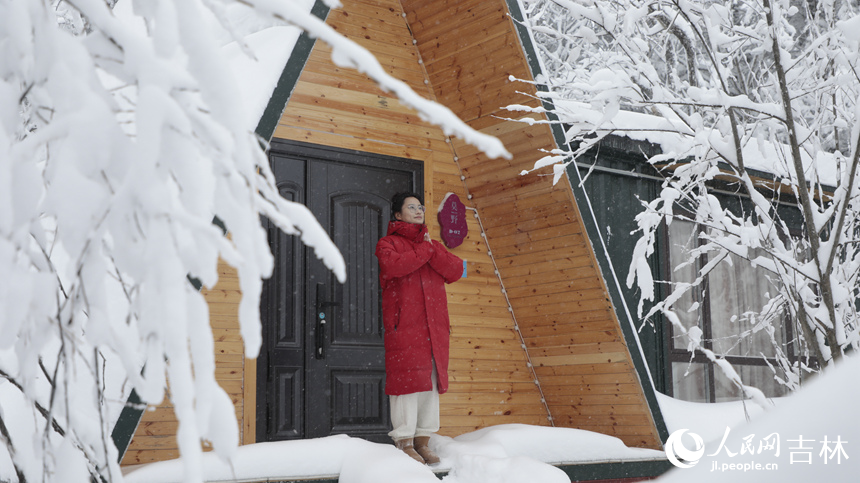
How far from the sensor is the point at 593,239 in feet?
16.7

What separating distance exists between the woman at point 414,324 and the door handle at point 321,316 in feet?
2.78

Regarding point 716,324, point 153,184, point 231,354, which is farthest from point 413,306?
point 716,324

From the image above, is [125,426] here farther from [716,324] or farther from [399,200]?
[716,324]

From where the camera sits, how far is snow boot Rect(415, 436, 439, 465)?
4.36m

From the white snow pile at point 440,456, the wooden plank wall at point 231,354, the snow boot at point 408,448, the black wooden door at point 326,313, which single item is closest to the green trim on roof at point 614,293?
the white snow pile at point 440,456

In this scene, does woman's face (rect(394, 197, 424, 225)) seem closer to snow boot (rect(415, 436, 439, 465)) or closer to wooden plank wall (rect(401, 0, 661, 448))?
wooden plank wall (rect(401, 0, 661, 448))

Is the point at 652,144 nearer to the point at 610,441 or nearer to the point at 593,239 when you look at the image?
the point at 593,239

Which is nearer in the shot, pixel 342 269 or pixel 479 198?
pixel 342 269

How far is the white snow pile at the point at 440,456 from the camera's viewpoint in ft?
12.5

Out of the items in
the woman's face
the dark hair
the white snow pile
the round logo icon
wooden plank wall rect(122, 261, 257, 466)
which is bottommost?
the round logo icon

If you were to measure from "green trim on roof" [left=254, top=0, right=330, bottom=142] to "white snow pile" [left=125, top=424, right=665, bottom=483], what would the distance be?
1614mm

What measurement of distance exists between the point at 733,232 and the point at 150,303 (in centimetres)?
266

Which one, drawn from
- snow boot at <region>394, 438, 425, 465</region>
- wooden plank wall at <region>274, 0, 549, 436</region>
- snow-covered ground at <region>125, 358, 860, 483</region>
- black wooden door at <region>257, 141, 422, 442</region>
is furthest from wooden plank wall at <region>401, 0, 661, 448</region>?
snow boot at <region>394, 438, 425, 465</region>

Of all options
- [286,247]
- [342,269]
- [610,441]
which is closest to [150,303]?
[342,269]
